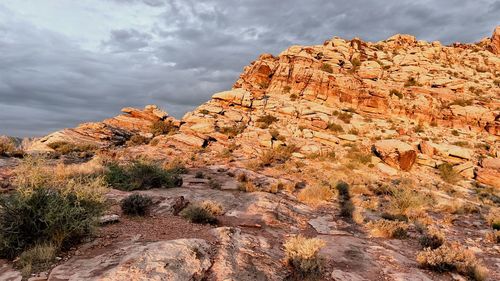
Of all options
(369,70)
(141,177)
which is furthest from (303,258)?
(369,70)

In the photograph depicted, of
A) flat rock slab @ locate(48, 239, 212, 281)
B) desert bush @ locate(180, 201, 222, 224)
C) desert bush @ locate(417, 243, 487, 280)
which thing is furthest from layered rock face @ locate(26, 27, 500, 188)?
flat rock slab @ locate(48, 239, 212, 281)

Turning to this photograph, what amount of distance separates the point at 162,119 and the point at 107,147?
8.96 meters

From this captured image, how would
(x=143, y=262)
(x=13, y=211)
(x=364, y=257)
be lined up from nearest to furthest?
(x=143, y=262), (x=13, y=211), (x=364, y=257)

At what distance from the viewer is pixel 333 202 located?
1722 centimetres

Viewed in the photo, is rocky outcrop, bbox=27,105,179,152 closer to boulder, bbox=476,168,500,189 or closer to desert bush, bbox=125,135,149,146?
desert bush, bbox=125,135,149,146

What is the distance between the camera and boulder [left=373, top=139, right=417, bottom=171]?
2742cm

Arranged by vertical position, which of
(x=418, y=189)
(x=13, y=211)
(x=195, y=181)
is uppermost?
(x=13, y=211)

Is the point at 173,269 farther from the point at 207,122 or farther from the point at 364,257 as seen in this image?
the point at 207,122

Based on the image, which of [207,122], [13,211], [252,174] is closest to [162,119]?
[207,122]

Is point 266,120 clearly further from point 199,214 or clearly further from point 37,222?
point 37,222

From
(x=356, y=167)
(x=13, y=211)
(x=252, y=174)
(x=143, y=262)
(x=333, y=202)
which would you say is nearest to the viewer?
(x=143, y=262)

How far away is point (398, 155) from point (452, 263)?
19.9m

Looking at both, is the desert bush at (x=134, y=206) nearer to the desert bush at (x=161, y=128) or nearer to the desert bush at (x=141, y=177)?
the desert bush at (x=141, y=177)

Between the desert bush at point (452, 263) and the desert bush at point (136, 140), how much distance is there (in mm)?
25435
